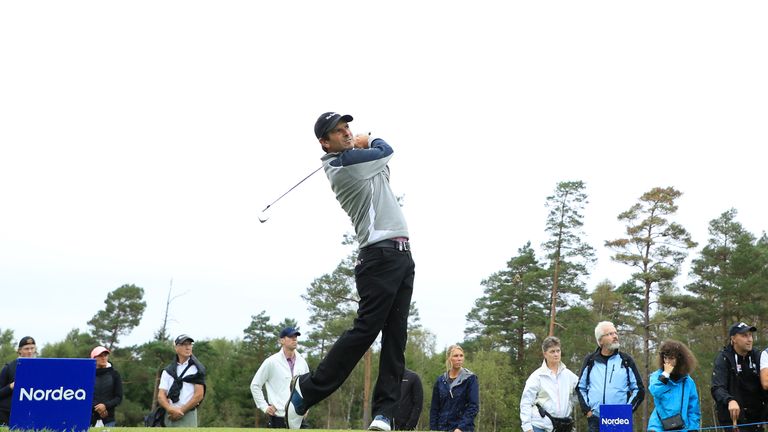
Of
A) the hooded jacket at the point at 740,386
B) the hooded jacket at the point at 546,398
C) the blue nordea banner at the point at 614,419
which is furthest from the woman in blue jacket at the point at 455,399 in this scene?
the hooded jacket at the point at 740,386

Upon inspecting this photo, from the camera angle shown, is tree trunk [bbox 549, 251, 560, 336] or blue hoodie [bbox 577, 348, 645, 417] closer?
blue hoodie [bbox 577, 348, 645, 417]

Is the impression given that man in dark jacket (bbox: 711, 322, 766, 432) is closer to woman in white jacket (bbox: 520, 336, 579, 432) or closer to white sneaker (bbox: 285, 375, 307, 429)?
woman in white jacket (bbox: 520, 336, 579, 432)

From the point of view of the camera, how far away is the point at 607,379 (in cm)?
961

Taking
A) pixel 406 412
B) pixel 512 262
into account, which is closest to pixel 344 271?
pixel 512 262

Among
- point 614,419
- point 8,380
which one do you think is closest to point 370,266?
point 614,419

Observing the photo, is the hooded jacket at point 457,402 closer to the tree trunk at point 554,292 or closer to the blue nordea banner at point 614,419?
the blue nordea banner at point 614,419

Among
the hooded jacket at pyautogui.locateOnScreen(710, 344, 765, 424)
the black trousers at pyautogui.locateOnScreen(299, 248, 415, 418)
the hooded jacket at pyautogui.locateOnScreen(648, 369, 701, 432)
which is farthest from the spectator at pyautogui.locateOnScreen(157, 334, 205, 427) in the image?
the hooded jacket at pyautogui.locateOnScreen(710, 344, 765, 424)

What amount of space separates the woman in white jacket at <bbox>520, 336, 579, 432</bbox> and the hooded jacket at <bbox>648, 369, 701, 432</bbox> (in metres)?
1.15

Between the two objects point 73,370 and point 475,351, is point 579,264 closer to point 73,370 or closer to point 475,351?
point 475,351

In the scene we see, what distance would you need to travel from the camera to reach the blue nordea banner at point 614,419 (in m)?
7.63

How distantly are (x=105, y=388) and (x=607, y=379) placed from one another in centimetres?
767

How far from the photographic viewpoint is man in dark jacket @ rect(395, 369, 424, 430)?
464 inches

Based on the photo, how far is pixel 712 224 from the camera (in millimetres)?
47031

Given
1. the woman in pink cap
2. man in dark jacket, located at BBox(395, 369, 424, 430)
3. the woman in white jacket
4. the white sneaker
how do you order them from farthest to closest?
man in dark jacket, located at BBox(395, 369, 424, 430), the woman in pink cap, the woman in white jacket, the white sneaker
